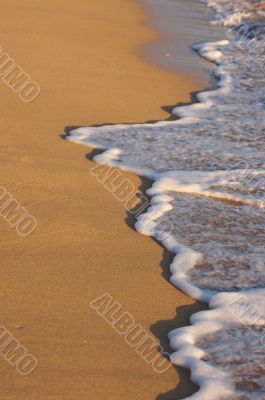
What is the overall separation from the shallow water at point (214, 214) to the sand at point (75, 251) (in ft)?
0.42

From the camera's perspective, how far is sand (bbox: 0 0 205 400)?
314 cm

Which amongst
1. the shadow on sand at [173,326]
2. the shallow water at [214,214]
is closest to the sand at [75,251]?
the shadow on sand at [173,326]

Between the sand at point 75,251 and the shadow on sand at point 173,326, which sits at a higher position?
the sand at point 75,251

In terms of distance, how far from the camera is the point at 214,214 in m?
4.80

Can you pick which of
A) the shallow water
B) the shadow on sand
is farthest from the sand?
the shallow water

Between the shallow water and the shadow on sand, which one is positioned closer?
the shadow on sand

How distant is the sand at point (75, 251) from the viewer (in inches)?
124

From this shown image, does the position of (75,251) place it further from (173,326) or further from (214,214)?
(214,214)

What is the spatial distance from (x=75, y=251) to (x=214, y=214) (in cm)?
111

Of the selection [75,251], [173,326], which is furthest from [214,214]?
[173,326]

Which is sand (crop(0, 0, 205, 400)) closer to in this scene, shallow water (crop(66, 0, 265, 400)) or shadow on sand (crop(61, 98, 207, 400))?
shadow on sand (crop(61, 98, 207, 400))

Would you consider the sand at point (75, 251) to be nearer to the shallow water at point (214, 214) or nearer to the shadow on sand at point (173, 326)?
the shadow on sand at point (173, 326)

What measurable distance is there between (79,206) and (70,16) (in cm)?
615

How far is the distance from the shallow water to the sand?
128mm
